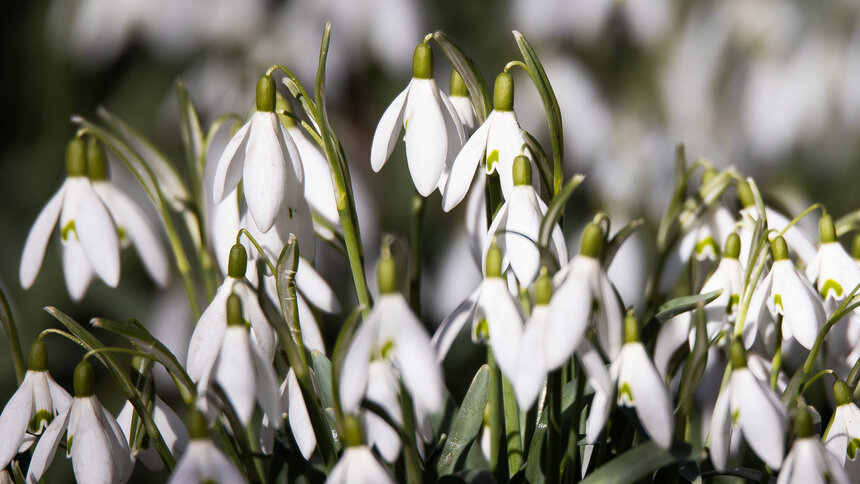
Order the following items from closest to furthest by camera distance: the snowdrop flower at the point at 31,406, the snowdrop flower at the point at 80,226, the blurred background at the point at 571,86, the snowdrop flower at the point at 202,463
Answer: the snowdrop flower at the point at 202,463, the snowdrop flower at the point at 31,406, the snowdrop flower at the point at 80,226, the blurred background at the point at 571,86

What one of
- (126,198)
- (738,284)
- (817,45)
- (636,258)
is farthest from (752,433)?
(817,45)

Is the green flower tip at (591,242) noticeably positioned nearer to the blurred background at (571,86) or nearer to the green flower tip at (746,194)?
the green flower tip at (746,194)

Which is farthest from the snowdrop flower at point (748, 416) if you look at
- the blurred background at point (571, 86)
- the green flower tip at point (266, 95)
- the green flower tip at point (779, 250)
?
the blurred background at point (571, 86)

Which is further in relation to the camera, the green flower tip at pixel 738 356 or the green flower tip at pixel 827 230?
the green flower tip at pixel 827 230

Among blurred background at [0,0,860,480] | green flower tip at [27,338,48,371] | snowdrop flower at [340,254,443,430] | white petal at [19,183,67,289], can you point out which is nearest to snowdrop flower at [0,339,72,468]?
green flower tip at [27,338,48,371]

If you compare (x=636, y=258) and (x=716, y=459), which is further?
(x=636, y=258)

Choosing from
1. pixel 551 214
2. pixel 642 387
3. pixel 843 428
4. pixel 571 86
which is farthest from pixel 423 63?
pixel 571 86

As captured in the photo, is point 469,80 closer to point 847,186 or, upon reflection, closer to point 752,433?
point 752,433
